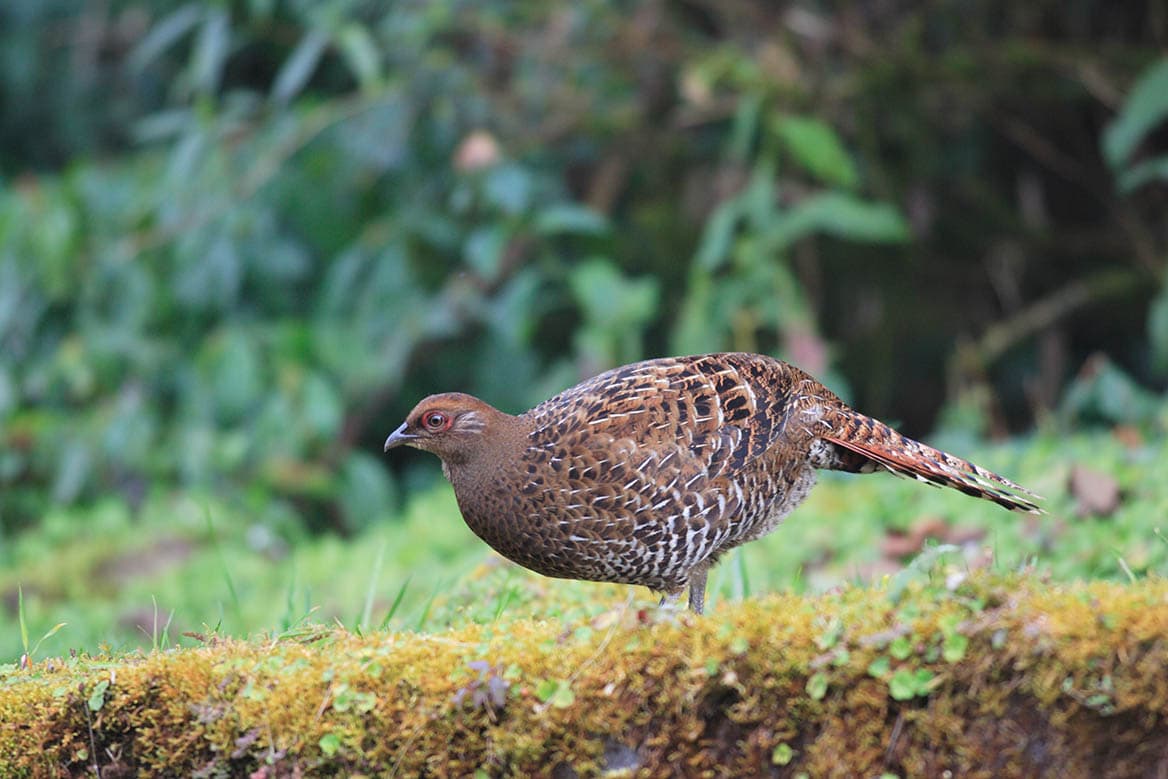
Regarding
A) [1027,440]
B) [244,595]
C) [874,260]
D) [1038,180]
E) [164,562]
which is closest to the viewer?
[244,595]

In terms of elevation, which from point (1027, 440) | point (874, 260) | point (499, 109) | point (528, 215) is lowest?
point (1027, 440)

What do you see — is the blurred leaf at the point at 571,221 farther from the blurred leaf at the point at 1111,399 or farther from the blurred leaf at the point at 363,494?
the blurred leaf at the point at 1111,399

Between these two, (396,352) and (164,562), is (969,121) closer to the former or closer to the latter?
(396,352)

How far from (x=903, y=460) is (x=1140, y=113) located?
13.5ft

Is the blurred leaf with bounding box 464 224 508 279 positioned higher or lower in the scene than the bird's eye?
higher

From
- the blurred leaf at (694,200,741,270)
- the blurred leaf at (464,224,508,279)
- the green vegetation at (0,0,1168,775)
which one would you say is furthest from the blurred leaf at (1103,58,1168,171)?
the blurred leaf at (464,224,508,279)

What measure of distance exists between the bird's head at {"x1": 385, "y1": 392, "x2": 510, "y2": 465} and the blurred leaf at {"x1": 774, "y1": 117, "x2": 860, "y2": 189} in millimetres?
4517

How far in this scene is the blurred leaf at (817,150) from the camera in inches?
330

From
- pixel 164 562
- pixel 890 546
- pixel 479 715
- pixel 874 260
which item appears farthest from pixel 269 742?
pixel 874 260

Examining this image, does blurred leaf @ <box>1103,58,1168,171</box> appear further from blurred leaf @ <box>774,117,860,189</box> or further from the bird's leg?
the bird's leg

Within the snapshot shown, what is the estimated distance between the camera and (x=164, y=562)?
8008mm

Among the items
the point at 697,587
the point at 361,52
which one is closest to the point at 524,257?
the point at 361,52

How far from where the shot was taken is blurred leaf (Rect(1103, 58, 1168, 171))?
752 centimetres

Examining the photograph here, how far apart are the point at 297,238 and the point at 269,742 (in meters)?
7.37
